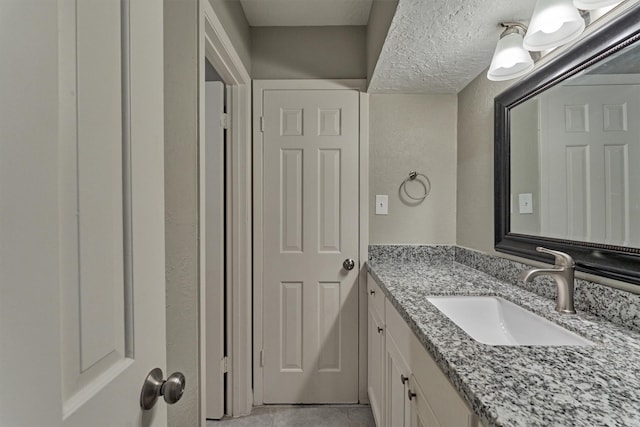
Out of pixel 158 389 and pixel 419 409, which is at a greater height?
pixel 158 389

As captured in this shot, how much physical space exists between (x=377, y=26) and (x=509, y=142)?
89 cm

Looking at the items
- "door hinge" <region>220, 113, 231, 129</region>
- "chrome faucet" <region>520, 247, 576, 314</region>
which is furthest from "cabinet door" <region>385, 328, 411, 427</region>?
"door hinge" <region>220, 113, 231, 129</region>

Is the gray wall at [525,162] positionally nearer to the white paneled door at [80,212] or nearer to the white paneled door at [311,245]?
the white paneled door at [311,245]

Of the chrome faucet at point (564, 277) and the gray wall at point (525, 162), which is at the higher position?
the gray wall at point (525, 162)

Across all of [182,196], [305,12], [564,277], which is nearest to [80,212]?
[182,196]

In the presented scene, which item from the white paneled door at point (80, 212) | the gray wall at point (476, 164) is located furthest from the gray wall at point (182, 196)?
the gray wall at point (476, 164)

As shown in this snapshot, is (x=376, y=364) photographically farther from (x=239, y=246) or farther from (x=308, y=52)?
(x=308, y=52)

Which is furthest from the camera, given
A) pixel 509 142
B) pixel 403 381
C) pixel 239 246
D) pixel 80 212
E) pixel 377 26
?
pixel 239 246

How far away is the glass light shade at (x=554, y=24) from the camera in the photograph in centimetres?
103

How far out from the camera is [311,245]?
2.13 metres

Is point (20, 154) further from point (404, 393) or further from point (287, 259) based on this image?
point (287, 259)

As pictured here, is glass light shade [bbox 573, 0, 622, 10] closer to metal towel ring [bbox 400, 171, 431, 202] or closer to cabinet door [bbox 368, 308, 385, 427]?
metal towel ring [bbox 400, 171, 431, 202]

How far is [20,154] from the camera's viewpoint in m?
0.34

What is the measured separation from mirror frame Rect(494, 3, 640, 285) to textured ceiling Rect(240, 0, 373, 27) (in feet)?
3.32
